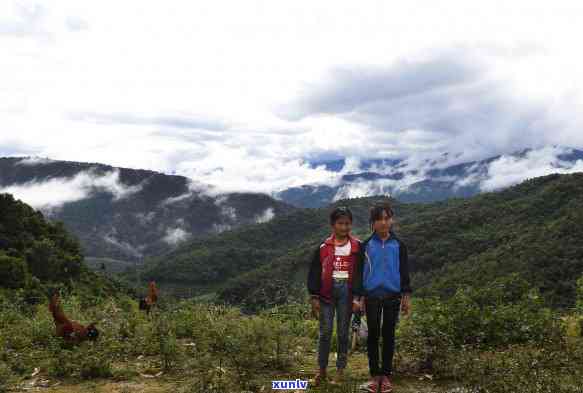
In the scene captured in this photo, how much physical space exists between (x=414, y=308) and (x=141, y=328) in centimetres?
530

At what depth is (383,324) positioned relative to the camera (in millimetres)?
6578

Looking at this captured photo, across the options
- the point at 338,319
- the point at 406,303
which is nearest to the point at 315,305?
the point at 338,319

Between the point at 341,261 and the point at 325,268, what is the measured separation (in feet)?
0.80

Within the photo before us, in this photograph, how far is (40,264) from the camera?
1206 inches

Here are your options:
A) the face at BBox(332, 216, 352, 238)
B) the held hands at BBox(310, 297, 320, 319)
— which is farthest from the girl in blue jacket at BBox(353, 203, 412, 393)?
the held hands at BBox(310, 297, 320, 319)

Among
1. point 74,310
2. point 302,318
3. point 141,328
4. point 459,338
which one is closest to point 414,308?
point 459,338

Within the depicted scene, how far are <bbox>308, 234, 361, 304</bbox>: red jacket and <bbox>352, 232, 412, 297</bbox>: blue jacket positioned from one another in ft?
0.56

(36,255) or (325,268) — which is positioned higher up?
(325,268)

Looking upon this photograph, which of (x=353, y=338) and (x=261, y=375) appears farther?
(x=353, y=338)

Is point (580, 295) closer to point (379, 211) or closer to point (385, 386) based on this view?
point (385, 386)

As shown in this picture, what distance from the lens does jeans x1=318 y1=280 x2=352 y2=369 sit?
22.3 ft

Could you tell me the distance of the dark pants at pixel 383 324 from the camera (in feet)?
21.4

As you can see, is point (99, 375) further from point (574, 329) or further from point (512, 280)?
point (574, 329)

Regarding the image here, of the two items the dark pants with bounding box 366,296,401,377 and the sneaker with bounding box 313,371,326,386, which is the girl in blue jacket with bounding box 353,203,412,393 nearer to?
the dark pants with bounding box 366,296,401,377
